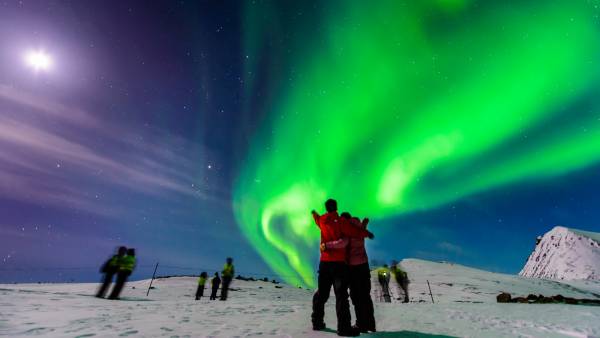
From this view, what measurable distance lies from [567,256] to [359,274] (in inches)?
7430

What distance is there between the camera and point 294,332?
227 inches

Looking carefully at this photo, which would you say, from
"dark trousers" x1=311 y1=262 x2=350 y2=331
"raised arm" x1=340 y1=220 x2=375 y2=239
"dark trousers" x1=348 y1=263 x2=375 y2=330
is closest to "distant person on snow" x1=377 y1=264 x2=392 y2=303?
"dark trousers" x1=348 y1=263 x2=375 y2=330

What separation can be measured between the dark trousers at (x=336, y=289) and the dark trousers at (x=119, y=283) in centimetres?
937

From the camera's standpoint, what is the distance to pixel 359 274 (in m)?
6.02

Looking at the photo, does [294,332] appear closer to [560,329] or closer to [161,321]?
[161,321]

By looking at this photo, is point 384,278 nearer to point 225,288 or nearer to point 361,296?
point 225,288

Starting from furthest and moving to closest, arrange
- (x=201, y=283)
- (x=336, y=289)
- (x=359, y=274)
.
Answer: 1. (x=201, y=283)
2. (x=359, y=274)
3. (x=336, y=289)

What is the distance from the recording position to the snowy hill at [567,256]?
12588 centimetres

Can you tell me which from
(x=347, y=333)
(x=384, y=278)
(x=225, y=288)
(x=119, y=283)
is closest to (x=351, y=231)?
(x=347, y=333)

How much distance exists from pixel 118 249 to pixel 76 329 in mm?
8245

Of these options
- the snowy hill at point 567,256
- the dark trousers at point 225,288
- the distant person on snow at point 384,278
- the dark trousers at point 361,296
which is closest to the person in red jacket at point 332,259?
the dark trousers at point 361,296

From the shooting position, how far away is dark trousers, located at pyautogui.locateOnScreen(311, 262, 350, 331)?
213 inches

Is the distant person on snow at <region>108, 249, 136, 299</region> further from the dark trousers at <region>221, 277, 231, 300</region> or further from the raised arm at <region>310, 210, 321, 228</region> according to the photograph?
the raised arm at <region>310, 210, 321, 228</region>

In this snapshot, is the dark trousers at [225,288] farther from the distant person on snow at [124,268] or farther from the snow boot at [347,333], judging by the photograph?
the snow boot at [347,333]
